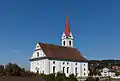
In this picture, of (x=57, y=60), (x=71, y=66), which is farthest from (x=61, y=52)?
(x=71, y=66)

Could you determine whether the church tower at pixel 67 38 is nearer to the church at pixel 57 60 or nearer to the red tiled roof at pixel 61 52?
the church at pixel 57 60

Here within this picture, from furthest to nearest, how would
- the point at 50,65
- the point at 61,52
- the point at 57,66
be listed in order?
1. the point at 61,52
2. the point at 57,66
3. the point at 50,65

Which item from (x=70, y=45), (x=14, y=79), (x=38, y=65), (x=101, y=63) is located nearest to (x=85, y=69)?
(x=70, y=45)

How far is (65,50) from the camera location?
8025 centimetres

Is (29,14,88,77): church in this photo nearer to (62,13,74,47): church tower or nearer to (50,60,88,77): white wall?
(50,60,88,77): white wall

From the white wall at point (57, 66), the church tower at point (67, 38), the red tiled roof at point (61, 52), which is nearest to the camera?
the white wall at point (57, 66)

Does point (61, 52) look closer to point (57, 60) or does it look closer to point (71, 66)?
point (57, 60)

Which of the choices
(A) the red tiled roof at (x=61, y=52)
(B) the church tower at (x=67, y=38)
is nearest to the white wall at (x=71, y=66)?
(A) the red tiled roof at (x=61, y=52)

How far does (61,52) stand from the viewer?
78.2 meters

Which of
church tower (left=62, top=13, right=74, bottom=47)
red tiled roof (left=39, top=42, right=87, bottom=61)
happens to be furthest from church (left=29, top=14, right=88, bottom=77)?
church tower (left=62, top=13, right=74, bottom=47)

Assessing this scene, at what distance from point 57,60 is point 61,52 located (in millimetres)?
3406

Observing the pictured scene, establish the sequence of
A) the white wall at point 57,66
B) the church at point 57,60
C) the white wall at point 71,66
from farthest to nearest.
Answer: the white wall at point 71,66, the church at point 57,60, the white wall at point 57,66

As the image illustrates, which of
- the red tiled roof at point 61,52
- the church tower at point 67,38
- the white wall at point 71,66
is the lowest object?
the white wall at point 71,66

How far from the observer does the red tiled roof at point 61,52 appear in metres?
74.7
